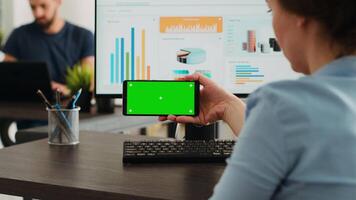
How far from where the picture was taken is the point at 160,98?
4.32ft

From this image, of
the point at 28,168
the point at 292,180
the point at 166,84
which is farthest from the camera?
the point at 166,84

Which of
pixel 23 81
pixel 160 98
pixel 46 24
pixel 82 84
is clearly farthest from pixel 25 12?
pixel 160 98

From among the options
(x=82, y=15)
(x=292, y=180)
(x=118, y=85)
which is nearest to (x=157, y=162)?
(x=118, y=85)

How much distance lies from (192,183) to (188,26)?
19.6 inches

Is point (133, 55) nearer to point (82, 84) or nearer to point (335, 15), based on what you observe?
point (335, 15)

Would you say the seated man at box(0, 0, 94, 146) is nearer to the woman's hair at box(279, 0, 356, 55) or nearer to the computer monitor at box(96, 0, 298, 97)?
the computer monitor at box(96, 0, 298, 97)

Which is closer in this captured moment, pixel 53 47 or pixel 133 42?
pixel 133 42

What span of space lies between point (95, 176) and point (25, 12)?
12.2ft

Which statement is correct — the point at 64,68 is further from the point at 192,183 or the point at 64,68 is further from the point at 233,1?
the point at 192,183

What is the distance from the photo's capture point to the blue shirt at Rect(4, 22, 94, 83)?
12.1 ft

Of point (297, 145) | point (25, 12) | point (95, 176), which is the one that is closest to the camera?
point (297, 145)

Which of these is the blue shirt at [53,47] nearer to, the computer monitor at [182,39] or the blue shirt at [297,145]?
the computer monitor at [182,39]

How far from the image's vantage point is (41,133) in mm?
1939

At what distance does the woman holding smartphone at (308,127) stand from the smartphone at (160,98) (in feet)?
2.03
